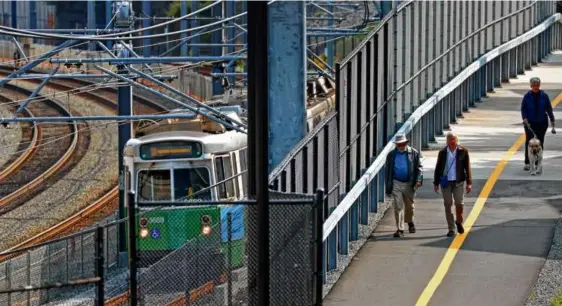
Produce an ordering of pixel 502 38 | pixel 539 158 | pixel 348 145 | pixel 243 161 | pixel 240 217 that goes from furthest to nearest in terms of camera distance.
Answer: pixel 502 38 < pixel 243 161 < pixel 539 158 < pixel 348 145 < pixel 240 217

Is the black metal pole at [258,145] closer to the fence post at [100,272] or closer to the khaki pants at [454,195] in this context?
the fence post at [100,272]

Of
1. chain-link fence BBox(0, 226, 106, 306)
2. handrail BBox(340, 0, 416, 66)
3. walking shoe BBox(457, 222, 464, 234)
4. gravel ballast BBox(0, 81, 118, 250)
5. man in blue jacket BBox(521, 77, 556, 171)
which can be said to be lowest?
gravel ballast BBox(0, 81, 118, 250)

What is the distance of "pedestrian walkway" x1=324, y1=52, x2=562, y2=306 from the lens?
49.9ft

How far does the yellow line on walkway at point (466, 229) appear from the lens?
50.0 ft

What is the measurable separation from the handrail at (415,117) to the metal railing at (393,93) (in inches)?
0.7

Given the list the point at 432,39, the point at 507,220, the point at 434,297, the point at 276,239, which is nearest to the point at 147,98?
the point at 432,39

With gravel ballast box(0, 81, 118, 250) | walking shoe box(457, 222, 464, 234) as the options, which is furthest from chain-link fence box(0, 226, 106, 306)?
gravel ballast box(0, 81, 118, 250)

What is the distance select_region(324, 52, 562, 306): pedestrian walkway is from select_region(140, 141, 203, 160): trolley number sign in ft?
11.6

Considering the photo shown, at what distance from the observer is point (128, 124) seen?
31328 mm

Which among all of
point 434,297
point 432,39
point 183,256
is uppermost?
point 432,39

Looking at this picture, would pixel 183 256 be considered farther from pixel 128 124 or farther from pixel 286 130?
pixel 128 124

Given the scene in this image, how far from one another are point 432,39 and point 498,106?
5.84m

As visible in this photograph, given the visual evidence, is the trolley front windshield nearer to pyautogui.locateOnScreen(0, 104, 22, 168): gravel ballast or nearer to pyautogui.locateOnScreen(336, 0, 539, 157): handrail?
pyautogui.locateOnScreen(336, 0, 539, 157): handrail

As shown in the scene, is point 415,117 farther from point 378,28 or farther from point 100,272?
point 100,272
